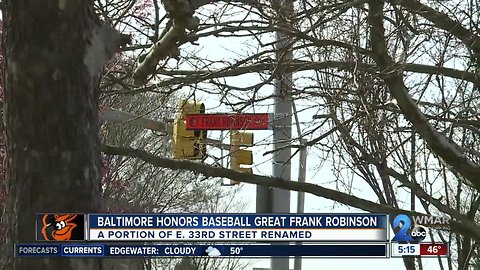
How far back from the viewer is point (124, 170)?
1562cm

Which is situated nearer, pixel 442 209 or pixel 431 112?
pixel 442 209

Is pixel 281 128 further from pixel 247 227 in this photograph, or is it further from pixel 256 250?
pixel 256 250

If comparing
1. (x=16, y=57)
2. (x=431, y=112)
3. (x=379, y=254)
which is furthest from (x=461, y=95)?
(x=16, y=57)

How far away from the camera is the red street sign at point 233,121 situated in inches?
282

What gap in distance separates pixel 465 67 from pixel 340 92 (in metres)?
1.02

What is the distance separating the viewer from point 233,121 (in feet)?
23.6

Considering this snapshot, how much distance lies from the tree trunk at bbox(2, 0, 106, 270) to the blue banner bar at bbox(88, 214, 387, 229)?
1.40 meters

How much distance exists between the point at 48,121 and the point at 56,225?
1.71 ft

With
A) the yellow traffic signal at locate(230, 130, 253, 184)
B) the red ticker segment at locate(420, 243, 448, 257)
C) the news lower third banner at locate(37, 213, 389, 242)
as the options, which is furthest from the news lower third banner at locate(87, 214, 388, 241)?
the yellow traffic signal at locate(230, 130, 253, 184)

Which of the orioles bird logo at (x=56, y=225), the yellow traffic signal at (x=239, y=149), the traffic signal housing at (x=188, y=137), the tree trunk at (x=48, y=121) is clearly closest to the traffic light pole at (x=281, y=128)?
the yellow traffic signal at (x=239, y=149)

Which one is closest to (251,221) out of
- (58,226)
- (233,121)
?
(233,121)

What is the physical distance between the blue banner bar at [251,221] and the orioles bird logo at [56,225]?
1037mm

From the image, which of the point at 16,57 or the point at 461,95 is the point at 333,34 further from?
the point at 16,57

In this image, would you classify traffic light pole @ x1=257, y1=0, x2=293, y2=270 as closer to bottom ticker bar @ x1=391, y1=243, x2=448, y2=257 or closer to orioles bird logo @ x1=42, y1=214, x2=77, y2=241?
bottom ticker bar @ x1=391, y1=243, x2=448, y2=257
